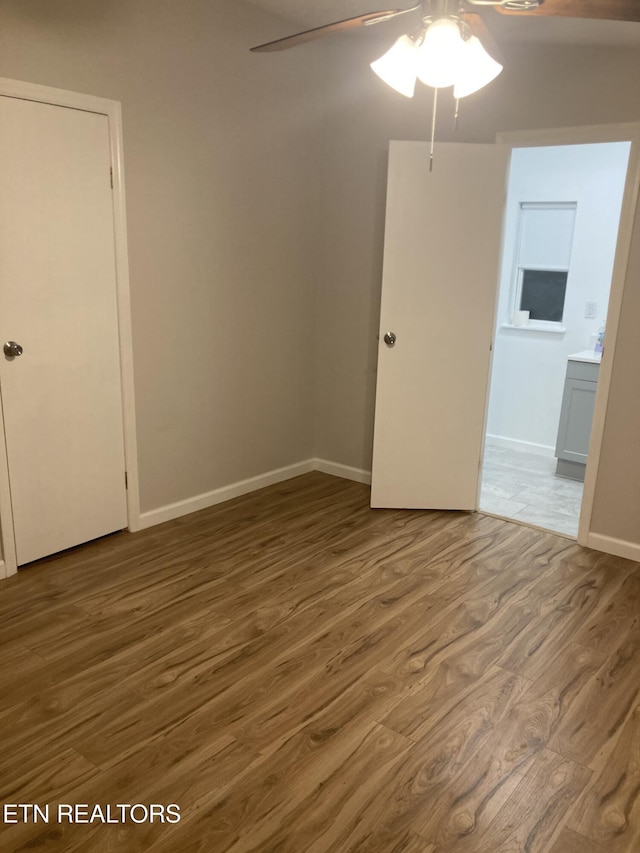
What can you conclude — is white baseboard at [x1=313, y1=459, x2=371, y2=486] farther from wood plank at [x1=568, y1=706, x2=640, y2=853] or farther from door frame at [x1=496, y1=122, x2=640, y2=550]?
wood plank at [x1=568, y1=706, x2=640, y2=853]

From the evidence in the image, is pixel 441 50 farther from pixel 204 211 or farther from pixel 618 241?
pixel 204 211

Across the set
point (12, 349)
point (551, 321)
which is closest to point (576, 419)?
point (551, 321)

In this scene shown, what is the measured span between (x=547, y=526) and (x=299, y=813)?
2.49 m

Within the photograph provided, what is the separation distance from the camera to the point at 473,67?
1.87m

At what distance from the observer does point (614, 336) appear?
331cm

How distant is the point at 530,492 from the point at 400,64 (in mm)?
3153

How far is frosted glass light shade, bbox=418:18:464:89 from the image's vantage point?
5.60ft

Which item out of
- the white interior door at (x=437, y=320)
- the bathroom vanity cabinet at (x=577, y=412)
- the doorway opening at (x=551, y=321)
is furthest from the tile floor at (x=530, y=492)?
the white interior door at (x=437, y=320)

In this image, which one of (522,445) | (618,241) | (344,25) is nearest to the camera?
(344,25)

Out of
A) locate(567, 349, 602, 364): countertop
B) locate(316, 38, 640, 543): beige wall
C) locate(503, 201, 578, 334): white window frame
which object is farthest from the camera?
locate(503, 201, 578, 334): white window frame

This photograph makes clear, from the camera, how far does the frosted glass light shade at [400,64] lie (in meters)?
1.91

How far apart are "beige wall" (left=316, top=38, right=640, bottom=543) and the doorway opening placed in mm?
882

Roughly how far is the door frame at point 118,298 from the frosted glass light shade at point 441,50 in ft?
5.81

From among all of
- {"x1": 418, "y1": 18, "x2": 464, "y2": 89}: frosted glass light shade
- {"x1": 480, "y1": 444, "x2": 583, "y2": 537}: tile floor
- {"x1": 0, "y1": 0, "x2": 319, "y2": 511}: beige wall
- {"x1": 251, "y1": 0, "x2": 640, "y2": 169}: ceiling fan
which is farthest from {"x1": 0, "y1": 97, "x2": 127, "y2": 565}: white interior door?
{"x1": 480, "y1": 444, "x2": 583, "y2": 537}: tile floor
